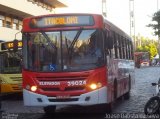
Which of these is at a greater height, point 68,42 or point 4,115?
point 68,42

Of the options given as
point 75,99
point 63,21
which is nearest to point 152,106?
point 75,99

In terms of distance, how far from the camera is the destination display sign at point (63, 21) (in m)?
13.5

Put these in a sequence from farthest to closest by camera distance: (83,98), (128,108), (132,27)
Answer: (132,27), (128,108), (83,98)

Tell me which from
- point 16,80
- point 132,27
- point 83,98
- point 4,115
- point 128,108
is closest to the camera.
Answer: point 83,98

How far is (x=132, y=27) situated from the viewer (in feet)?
399

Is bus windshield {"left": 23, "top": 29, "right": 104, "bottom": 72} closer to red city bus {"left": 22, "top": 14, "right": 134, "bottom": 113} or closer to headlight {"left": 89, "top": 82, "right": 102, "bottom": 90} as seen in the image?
red city bus {"left": 22, "top": 14, "right": 134, "bottom": 113}

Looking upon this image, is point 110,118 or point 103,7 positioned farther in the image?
point 103,7

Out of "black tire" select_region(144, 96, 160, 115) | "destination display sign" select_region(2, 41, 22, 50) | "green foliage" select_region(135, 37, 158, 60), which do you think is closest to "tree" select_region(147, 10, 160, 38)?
"destination display sign" select_region(2, 41, 22, 50)

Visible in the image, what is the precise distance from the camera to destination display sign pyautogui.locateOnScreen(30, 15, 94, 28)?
13.5m

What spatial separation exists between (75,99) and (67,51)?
132 cm

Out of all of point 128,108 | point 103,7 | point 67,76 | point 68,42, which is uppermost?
point 103,7

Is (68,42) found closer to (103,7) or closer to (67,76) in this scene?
(67,76)

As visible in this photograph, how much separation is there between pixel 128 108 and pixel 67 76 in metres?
3.86

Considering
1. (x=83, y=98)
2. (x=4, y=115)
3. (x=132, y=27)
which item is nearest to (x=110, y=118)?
(x=83, y=98)
